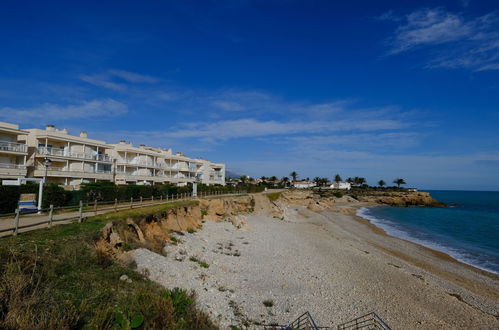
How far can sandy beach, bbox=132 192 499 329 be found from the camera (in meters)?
11.1

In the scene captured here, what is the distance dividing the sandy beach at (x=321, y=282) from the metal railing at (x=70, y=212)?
471 cm

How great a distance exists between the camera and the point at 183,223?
23.8 meters

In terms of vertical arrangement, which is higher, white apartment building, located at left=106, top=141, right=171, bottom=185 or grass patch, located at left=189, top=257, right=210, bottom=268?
white apartment building, located at left=106, top=141, right=171, bottom=185

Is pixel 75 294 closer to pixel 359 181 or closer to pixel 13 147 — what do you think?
pixel 13 147

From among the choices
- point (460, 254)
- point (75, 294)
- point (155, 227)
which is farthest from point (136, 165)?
point (460, 254)

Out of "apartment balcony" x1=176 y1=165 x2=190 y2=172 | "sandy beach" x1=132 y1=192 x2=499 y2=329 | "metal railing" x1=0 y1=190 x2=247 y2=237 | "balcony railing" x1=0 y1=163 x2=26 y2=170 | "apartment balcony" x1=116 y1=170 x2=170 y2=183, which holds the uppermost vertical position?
"apartment balcony" x1=176 y1=165 x2=190 y2=172

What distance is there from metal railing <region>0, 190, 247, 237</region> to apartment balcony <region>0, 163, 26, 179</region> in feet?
44.9

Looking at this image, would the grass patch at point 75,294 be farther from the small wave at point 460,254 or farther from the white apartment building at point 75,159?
the small wave at point 460,254

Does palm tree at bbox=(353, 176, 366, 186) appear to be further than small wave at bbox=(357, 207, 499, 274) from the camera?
Yes

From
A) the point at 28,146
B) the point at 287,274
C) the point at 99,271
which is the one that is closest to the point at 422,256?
the point at 287,274

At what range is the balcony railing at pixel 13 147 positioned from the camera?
103ft

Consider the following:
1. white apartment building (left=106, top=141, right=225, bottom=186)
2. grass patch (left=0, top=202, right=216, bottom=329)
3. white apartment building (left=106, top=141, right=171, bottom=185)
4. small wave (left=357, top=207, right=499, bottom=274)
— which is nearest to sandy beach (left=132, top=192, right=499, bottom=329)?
small wave (left=357, top=207, right=499, bottom=274)

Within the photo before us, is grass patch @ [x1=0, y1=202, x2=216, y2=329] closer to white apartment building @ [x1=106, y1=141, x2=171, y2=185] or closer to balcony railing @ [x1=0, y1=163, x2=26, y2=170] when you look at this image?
balcony railing @ [x1=0, y1=163, x2=26, y2=170]

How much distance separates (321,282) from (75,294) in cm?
1140
